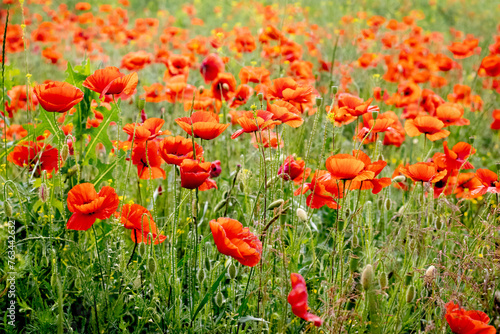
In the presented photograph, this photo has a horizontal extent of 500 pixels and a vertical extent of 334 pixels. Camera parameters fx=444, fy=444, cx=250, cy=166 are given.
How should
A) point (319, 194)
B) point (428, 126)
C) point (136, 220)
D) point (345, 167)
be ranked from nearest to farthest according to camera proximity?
point (345, 167), point (136, 220), point (319, 194), point (428, 126)

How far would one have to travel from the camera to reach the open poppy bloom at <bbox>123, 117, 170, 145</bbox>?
4.85ft

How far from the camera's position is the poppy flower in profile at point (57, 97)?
136cm

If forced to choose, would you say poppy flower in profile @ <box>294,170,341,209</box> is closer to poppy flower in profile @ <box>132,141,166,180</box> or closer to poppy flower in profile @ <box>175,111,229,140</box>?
poppy flower in profile @ <box>175,111,229,140</box>

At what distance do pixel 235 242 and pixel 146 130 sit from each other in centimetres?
52

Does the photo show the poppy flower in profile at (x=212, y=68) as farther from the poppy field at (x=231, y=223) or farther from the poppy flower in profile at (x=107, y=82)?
the poppy flower in profile at (x=107, y=82)

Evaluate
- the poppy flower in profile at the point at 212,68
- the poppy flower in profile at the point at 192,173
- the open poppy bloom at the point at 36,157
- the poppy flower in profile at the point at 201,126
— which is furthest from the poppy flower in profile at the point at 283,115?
the poppy flower in profile at the point at 212,68

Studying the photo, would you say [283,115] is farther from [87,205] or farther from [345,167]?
[87,205]

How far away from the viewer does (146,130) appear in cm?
148

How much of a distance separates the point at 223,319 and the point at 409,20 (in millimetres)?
4885

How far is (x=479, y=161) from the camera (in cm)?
326

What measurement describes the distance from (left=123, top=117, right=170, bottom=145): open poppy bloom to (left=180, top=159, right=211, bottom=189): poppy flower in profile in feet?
0.92

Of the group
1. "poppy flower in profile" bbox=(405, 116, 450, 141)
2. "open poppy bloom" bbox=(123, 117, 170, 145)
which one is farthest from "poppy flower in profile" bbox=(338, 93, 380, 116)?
"open poppy bloom" bbox=(123, 117, 170, 145)

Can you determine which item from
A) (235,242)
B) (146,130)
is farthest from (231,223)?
(146,130)

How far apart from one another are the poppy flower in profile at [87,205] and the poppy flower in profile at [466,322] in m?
1.04
